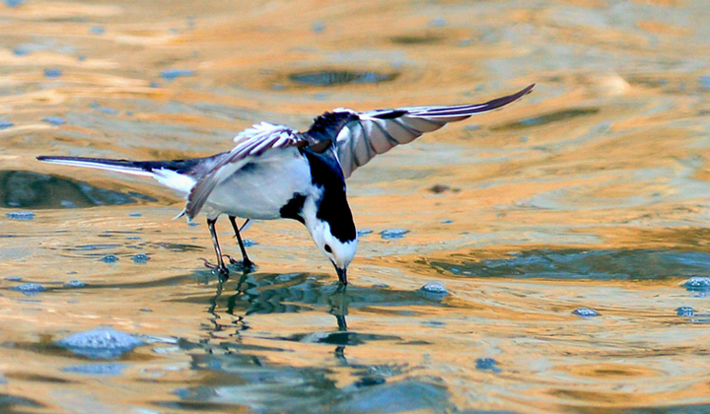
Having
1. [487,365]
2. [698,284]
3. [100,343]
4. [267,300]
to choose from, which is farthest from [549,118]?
[100,343]

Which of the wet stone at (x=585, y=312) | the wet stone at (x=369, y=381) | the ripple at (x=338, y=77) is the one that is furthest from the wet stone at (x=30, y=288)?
the ripple at (x=338, y=77)

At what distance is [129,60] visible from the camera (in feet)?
32.8

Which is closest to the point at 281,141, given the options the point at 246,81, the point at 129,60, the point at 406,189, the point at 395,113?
the point at 395,113

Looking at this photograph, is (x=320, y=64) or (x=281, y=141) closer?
(x=281, y=141)

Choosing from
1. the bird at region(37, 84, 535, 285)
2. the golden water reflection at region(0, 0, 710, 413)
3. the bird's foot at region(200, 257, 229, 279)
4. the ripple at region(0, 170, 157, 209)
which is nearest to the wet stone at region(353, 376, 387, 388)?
the golden water reflection at region(0, 0, 710, 413)

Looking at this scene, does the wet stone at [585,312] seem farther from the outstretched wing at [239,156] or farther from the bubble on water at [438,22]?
the bubble on water at [438,22]

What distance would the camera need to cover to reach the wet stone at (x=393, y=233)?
19.4 feet

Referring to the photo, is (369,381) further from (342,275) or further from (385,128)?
(385,128)

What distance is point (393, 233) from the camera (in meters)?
5.97

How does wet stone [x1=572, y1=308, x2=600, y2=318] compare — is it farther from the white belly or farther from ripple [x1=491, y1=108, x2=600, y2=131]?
ripple [x1=491, y1=108, x2=600, y2=131]

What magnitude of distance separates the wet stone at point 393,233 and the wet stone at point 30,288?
92.5 inches

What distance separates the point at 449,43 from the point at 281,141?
21.3 feet

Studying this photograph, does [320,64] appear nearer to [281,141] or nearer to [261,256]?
[261,256]

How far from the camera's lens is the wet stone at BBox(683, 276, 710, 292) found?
4941 mm
